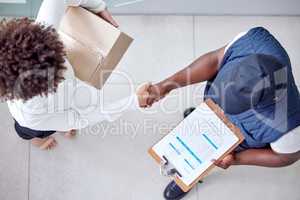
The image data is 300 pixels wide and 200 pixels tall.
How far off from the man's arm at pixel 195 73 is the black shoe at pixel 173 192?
0.40 metres

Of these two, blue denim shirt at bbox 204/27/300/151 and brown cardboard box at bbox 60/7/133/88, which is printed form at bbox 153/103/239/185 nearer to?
blue denim shirt at bbox 204/27/300/151

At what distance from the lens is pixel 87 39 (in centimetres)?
128

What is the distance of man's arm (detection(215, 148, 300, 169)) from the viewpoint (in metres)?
1.24

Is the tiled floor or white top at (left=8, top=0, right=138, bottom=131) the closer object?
white top at (left=8, top=0, right=138, bottom=131)

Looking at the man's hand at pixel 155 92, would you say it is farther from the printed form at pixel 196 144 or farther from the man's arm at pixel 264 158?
the man's arm at pixel 264 158

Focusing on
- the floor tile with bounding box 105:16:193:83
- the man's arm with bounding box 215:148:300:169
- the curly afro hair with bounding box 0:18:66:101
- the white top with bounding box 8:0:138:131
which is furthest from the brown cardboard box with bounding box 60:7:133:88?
the man's arm with bounding box 215:148:300:169

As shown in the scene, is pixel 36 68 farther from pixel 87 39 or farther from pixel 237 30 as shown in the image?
pixel 237 30

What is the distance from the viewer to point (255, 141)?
4.10ft

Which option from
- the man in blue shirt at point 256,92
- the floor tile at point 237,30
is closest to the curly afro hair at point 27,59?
the man in blue shirt at point 256,92

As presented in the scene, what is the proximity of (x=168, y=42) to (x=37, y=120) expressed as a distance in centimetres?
84

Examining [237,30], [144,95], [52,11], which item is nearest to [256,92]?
[144,95]

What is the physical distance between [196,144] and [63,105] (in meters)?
0.48

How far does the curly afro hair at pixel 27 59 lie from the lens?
876 millimetres

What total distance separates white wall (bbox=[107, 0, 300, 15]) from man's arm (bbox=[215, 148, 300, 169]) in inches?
27.3
